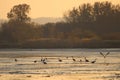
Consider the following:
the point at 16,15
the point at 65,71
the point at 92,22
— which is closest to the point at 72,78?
the point at 65,71

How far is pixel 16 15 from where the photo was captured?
326 ft

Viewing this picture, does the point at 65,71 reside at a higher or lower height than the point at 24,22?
lower

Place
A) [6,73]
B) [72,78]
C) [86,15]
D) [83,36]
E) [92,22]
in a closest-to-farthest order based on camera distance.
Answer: [72,78], [6,73], [83,36], [92,22], [86,15]

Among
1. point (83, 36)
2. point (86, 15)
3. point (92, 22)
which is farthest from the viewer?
point (86, 15)

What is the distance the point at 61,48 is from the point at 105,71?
41.6 meters

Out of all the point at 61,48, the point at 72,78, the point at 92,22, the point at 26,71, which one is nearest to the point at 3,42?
the point at 61,48

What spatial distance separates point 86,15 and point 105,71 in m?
66.4

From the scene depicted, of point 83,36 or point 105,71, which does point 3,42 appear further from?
point 105,71

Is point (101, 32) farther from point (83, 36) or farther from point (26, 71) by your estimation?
point (26, 71)

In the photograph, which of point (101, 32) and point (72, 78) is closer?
point (72, 78)

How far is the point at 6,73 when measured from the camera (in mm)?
33312

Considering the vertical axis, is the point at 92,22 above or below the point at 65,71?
above

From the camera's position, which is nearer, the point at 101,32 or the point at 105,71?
the point at 105,71

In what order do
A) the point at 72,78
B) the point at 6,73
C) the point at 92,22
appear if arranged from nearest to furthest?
1. the point at 72,78
2. the point at 6,73
3. the point at 92,22
